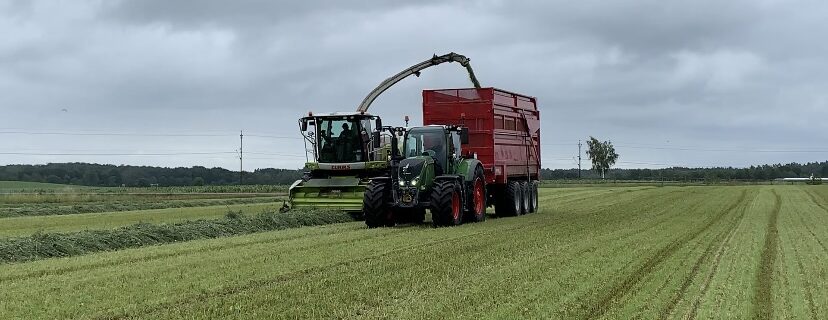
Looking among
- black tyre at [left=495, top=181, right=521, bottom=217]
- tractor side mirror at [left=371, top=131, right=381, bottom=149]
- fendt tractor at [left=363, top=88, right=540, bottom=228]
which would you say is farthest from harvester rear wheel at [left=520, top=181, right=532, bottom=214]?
tractor side mirror at [left=371, top=131, right=381, bottom=149]

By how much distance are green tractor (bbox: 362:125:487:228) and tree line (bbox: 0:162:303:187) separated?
2030 inches

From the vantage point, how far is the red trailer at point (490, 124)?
21.0 m

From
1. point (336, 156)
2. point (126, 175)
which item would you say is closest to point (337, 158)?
point (336, 156)

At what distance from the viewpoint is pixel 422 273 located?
9.66 meters

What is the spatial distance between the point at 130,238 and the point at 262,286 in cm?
646

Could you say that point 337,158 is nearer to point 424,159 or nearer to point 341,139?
point 341,139

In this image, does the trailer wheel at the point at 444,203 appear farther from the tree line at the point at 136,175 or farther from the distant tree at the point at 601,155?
the distant tree at the point at 601,155

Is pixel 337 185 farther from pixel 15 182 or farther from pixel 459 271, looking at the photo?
pixel 15 182

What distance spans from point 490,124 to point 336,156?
3.87 m

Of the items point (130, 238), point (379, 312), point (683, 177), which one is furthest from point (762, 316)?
point (683, 177)

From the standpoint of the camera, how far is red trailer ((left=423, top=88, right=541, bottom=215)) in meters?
21.0

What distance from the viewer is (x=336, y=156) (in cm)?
2023

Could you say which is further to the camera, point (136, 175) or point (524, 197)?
point (136, 175)

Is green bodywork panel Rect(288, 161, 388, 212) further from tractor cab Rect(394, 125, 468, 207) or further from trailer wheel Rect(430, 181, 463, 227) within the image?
trailer wheel Rect(430, 181, 463, 227)
